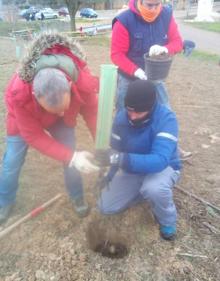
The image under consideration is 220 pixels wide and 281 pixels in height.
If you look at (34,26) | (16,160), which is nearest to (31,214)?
(16,160)

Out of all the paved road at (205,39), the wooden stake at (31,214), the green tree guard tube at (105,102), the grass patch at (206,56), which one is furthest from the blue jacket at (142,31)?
the paved road at (205,39)

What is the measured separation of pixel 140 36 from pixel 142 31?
45 millimetres

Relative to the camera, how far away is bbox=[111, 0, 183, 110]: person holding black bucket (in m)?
3.16

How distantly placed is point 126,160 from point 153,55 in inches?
43.8

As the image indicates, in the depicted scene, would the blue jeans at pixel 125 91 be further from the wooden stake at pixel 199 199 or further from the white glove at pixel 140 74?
the wooden stake at pixel 199 199

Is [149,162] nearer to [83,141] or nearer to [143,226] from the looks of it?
[143,226]

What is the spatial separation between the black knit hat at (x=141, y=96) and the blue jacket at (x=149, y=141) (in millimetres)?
155

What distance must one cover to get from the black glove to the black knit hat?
13.9 inches

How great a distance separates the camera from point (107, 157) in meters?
2.37

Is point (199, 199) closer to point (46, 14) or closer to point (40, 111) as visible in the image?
point (40, 111)

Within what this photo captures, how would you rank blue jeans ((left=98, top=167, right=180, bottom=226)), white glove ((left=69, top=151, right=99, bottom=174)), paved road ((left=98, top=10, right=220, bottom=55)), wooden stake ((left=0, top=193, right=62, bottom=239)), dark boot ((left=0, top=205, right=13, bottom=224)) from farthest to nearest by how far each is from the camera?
paved road ((left=98, top=10, right=220, bottom=55)) → dark boot ((left=0, top=205, right=13, bottom=224)) → wooden stake ((left=0, top=193, right=62, bottom=239)) → blue jeans ((left=98, top=167, right=180, bottom=226)) → white glove ((left=69, top=151, right=99, bottom=174))

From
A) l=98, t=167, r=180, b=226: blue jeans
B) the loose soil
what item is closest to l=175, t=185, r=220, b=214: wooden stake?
the loose soil

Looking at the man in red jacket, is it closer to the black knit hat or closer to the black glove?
the black glove

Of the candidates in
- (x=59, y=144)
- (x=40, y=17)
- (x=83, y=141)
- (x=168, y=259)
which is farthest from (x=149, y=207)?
(x=40, y=17)
